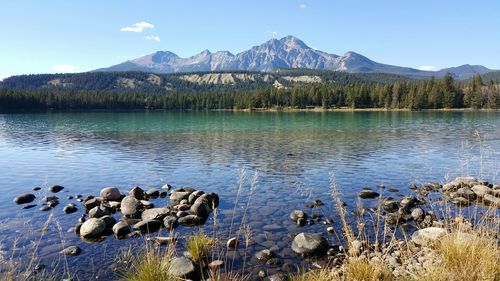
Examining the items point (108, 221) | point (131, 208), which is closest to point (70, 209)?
point (131, 208)

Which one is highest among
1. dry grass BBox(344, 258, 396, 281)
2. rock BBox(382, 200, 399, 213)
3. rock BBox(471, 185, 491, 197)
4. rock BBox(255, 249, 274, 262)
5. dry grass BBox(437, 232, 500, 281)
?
dry grass BBox(437, 232, 500, 281)

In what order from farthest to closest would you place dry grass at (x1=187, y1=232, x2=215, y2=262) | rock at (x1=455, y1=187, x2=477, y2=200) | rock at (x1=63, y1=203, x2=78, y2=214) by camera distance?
rock at (x1=455, y1=187, x2=477, y2=200)
rock at (x1=63, y1=203, x2=78, y2=214)
dry grass at (x1=187, y1=232, x2=215, y2=262)

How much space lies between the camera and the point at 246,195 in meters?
25.2

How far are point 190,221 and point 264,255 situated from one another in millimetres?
6139

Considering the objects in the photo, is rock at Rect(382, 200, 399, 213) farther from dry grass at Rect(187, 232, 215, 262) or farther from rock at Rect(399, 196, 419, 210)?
dry grass at Rect(187, 232, 215, 262)

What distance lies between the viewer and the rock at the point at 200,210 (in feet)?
67.5

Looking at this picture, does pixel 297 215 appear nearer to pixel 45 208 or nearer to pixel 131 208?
pixel 131 208

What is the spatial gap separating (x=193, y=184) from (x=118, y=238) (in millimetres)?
11640

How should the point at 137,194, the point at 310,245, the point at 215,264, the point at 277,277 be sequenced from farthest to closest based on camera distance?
the point at 137,194 < the point at 310,245 < the point at 215,264 < the point at 277,277

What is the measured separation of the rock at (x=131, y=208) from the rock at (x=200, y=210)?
9.80 feet

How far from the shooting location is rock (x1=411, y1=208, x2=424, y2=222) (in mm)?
18809

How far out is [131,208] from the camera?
2100 cm

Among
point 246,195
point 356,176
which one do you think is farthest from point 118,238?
point 356,176

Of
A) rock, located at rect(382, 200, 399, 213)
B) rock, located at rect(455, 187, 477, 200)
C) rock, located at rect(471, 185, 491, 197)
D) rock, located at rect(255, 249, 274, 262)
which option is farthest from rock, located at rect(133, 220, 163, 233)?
rock, located at rect(471, 185, 491, 197)
